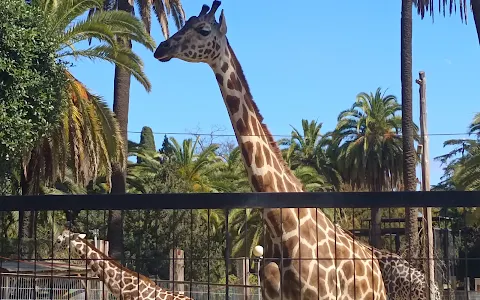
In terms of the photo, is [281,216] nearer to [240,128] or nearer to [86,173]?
[240,128]

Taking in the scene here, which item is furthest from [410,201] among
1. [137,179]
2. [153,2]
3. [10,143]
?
[137,179]

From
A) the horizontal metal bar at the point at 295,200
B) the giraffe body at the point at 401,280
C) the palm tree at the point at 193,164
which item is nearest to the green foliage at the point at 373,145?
the palm tree at the point at 193,164

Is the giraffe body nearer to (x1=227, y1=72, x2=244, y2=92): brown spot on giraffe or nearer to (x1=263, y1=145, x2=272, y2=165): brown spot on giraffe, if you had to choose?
(x1=263, y1=145, x2=272, y2=165): brown spot on giraffe

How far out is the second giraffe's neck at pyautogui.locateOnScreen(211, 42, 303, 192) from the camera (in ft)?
29.0

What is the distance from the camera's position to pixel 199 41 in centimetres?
882

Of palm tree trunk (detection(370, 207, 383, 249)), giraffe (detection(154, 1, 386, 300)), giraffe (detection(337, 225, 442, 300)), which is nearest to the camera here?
giraffe (detection(154, 1, 386, 300))

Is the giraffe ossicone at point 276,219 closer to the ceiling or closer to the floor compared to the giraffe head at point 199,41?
closer to the floor

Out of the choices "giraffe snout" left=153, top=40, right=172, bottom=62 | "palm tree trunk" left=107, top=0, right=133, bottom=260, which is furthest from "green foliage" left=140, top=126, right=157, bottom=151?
"giraffe snout" left=153, top=40, right=172, bottom=62

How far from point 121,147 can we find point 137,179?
52.4 feet

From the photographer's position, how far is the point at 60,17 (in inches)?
643

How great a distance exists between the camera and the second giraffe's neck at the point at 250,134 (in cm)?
885

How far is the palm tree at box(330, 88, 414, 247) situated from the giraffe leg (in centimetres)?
2950

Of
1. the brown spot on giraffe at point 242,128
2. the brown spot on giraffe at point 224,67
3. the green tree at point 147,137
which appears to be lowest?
the brown spot on giraffe at point 242,128

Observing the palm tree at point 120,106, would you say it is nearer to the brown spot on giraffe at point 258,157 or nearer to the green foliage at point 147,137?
the brown spot on giraffe at point 258,157
